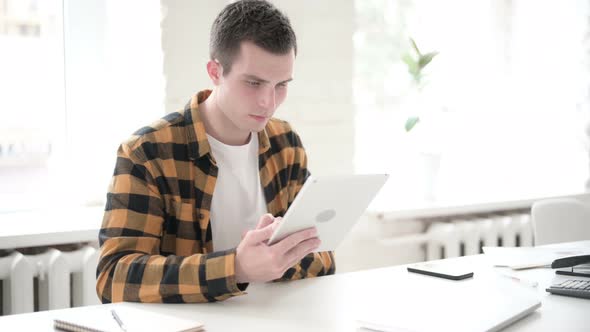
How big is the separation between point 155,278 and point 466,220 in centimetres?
211

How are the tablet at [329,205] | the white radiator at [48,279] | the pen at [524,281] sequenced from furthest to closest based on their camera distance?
the white radiator at [48,279]
the pen at [524,281]
the tablet at [329,205]

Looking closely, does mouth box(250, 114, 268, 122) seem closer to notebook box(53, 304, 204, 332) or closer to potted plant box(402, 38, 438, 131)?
notebook box(53, 304, 204, 332)

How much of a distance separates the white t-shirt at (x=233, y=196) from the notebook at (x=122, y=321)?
1.62 feet

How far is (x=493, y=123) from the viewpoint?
375 cm

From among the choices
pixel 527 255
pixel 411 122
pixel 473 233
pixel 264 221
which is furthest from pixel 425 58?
pixel 264 221

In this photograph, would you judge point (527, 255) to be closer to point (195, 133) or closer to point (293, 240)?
point (293, 240)

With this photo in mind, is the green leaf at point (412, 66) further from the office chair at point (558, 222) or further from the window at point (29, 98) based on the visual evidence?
the window at point (29, 98)

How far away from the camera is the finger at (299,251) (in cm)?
146

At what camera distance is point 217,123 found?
6.19 feet

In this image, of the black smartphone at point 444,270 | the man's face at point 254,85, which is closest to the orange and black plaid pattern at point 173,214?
the man's face at point 254,85

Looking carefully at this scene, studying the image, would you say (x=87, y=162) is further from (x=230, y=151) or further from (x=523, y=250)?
(x=523, y=250)

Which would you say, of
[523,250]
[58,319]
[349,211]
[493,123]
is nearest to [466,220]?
[493,123]

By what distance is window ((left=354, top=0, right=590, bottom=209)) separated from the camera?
3404 millimetres

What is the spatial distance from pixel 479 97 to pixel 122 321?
286cm
